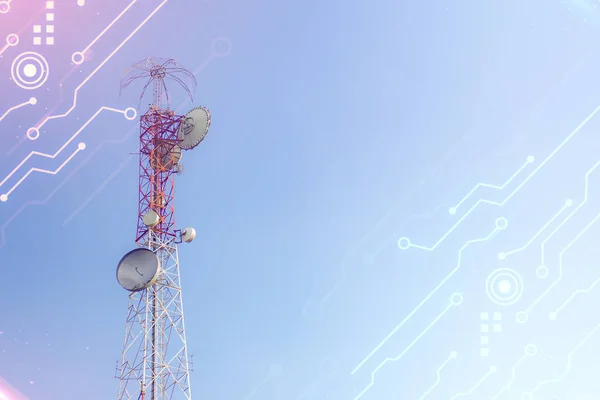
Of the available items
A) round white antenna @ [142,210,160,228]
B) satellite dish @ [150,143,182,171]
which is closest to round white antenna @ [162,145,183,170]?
satellite dish @ [150,143,182,171]

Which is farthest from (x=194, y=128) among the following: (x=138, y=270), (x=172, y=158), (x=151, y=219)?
(x=138, y=270)

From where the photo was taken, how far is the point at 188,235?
27.8 meters

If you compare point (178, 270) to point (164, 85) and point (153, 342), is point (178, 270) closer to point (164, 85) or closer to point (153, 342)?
point (153, 342)

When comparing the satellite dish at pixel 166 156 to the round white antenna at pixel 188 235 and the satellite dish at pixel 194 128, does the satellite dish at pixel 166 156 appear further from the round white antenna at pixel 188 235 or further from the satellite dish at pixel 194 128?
the round white antenna at pixel 188 235

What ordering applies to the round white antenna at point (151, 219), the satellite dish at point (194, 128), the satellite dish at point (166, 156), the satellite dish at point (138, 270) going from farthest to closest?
the satellite dish at point (194, 128)
the satellite dish at point (166, 156)
the round white antenna at point (151, 219)
the satellite dish at point (138, 270)

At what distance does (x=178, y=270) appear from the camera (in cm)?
2786

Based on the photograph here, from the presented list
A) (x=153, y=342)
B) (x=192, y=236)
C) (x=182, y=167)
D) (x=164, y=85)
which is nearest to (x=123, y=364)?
(x=153, y=342)

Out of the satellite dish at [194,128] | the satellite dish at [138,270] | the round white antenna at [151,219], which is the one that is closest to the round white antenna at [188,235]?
the round white antenna at [151,219]

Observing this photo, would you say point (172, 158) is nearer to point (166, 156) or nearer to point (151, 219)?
point (166, 156)

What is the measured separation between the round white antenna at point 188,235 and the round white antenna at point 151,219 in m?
1.06

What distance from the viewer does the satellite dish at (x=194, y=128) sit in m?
28.9

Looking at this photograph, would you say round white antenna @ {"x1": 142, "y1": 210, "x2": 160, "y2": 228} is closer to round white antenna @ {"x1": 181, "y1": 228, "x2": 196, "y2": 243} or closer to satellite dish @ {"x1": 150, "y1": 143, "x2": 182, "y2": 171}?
round white antenna @ {"x1": 181, "y1": 228, "x2": 196, "y2": 243}

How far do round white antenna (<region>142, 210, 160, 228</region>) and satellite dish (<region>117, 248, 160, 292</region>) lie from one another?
1.33 meters

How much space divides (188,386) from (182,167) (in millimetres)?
7838
